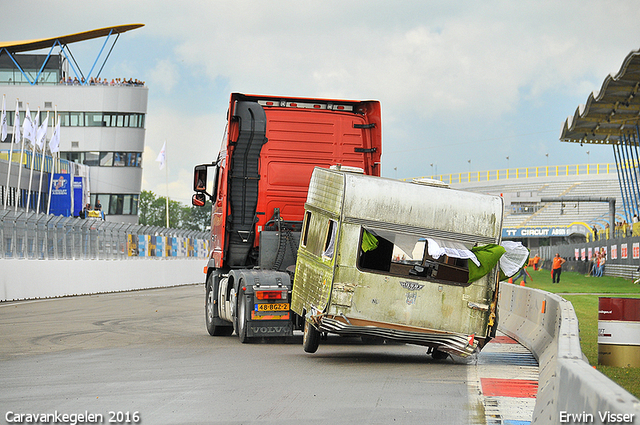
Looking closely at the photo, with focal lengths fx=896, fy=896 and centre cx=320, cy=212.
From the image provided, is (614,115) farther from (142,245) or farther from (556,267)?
(142,245)

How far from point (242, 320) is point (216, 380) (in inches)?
180

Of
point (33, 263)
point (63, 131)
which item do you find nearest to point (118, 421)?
point (33, 263)

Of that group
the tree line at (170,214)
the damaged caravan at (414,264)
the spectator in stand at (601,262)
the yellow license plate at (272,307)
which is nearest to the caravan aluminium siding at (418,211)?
the damaged caravan at (414,264)

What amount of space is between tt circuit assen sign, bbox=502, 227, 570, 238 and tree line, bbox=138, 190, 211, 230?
8685 centimetres

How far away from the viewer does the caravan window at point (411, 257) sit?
38.4 ft

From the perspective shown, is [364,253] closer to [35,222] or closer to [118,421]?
[118,421]

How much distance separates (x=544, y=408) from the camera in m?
6.09

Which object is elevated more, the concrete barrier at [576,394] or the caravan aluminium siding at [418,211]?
the caravan aluminium siding at [418,211]

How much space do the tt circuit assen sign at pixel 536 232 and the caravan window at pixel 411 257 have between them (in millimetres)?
77489

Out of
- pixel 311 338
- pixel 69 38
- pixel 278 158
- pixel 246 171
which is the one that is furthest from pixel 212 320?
pixel 69 38

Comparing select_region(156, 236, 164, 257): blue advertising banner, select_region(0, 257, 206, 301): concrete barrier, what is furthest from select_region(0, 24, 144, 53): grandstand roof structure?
select_region(156, 236, 164, 257): blue advertising banner

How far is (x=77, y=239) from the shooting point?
3469cm

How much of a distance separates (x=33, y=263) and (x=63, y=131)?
53.8 meters

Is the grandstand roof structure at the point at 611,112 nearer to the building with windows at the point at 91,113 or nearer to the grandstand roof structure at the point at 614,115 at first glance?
the grandstand roof structure at the point at 614,115
